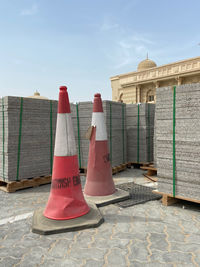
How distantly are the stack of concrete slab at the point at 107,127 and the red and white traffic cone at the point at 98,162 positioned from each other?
7.79 feet

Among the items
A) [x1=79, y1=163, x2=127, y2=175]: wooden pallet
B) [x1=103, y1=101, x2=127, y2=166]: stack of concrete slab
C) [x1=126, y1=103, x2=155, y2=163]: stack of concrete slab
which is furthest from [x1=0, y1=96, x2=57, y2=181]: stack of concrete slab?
[x1=126, y1=103, x2=155, y2=163]: stack of concrete slab

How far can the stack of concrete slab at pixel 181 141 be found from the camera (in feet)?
14.0

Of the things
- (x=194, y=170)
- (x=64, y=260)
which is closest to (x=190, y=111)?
(x=194, y=170)

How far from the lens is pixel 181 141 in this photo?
14.5 feet

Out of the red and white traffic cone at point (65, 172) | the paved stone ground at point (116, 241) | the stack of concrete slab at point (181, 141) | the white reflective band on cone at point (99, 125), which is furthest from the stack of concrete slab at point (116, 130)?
the red and white traffic cone at point (65, 172)

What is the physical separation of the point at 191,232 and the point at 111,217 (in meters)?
1.37

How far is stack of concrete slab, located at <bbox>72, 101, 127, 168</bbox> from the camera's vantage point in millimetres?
7676

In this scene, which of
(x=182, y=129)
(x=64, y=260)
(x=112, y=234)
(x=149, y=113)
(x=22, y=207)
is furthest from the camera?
(x=149, y=113)

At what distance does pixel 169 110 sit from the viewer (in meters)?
4.58

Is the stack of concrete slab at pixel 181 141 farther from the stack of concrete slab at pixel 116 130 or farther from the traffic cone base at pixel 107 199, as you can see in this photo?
the stack of concrete slab at pixel 116 130

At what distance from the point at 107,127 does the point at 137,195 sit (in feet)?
9.53

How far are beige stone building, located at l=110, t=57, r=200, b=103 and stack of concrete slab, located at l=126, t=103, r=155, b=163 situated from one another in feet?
66.8

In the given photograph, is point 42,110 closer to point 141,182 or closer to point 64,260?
point 141,182

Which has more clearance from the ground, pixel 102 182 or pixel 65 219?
pixel 102 182
